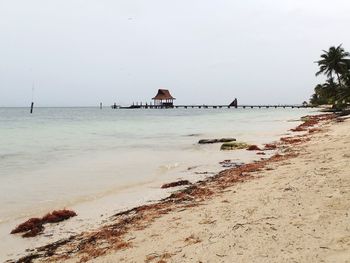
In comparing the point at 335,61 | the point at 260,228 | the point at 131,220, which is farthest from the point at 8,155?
the point at 335,61

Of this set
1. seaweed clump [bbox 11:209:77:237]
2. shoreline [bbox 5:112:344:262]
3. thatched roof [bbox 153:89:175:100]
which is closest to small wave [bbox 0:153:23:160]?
seaweed clump [bbox 11:209:77:237]

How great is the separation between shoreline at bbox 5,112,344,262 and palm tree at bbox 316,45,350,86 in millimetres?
65220

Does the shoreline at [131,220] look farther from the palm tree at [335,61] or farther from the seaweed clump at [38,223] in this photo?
the palm tree at [335,61]

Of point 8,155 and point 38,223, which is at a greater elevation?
point 38,223

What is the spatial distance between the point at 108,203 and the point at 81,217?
1.29 meters

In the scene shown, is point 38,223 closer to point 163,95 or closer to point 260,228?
point 260,228

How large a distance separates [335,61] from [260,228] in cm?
7213

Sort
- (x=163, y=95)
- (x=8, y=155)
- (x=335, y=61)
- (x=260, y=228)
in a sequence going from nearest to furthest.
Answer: (x=260, y=228), (x=8, y=155), (x=335, y=61), (x=163, y=95)

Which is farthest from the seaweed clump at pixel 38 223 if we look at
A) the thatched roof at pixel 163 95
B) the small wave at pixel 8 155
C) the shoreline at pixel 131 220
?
the thatched roof at pixel 163 95

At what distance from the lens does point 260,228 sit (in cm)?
562

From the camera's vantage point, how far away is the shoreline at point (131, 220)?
6064mm

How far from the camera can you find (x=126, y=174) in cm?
1405

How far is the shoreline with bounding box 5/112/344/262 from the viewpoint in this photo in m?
6.06

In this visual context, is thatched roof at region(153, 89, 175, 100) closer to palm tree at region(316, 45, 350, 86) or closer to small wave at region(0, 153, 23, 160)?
palm tree at region(316, 45, 350, 86)
